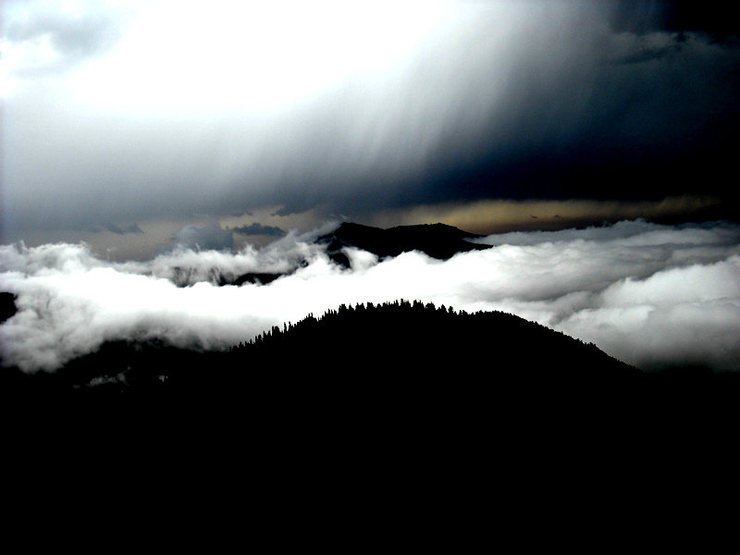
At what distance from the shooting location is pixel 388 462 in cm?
13038

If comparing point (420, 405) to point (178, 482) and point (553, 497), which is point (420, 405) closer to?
point (553, 497)

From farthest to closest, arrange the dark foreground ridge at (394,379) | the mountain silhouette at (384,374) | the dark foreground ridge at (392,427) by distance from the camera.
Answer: the mountain silhouette at (384,374)
the dark foreground ridge at (394,379)
the dark foreground ridge at (392,427)

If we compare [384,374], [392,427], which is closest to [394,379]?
[384,374]

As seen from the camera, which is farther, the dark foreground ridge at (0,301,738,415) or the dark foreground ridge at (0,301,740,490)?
the dark foreground ridge at (0,301,738,415)

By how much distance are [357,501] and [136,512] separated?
75368mm

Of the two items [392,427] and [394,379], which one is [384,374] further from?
[392,427]

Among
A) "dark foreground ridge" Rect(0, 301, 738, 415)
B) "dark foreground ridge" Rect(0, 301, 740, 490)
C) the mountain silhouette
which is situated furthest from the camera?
the mountain silhouette

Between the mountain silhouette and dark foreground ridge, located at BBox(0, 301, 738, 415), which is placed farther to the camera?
the mountain silhouette

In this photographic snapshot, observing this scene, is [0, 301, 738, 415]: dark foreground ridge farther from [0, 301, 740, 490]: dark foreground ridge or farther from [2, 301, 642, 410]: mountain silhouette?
Answer: [0, 301, 740, 490]: dark foreground ridge

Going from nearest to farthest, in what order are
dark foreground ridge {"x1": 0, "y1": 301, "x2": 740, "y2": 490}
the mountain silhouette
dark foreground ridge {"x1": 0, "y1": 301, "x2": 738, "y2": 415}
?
dark foreground ridge {"x1": 0, "y1": 301, "x2": 740, "y2": 490} → dark foreground ridge {"x1": 0, "y1": 301, "x2": 738, "y2": 415} → the mountain silhouette

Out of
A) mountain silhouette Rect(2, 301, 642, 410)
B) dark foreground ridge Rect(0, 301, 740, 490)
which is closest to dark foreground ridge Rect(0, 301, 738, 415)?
mountain silhouette Rect(2, 301, 642, 410)

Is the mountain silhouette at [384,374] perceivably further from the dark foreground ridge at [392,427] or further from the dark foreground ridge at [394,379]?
the dark foreground ridge at [392,427]

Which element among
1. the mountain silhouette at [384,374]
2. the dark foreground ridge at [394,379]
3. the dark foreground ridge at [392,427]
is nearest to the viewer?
the dark foreground ridge at [392,427]

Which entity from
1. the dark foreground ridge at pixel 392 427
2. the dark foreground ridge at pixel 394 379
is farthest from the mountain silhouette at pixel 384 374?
the dark foreground ridge at pixel 392 427
